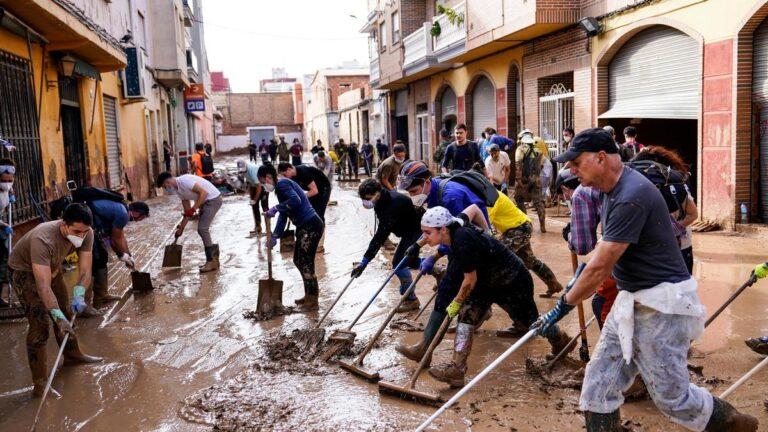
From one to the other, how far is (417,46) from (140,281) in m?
15.8

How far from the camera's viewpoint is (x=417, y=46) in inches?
858

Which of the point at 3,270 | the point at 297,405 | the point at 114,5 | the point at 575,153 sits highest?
the point at 114,5

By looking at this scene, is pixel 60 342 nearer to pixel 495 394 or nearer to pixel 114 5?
pixel 495 394

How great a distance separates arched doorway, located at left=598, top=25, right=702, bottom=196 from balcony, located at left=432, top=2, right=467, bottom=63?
576 cm

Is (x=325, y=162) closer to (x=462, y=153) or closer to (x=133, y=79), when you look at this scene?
(x=462, y=153)

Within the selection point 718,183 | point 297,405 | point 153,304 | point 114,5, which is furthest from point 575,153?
point 114,5

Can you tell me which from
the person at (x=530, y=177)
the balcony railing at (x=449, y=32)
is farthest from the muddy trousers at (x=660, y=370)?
the balcony railing at (x=449, y=32)

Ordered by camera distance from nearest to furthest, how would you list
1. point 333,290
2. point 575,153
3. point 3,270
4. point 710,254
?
point 575,153 → point 3,270 → point 333,290 → point 710,254

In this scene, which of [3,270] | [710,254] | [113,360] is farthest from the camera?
[710,254]

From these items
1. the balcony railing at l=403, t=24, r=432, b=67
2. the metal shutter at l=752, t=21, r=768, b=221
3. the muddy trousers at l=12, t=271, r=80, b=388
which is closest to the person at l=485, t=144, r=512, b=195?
the metal shutter at l=752, t=21, r=768, b=221

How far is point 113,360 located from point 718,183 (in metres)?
8.61

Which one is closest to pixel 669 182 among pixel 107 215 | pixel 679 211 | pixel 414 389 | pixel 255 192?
pixel 679 211

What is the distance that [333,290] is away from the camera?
7629mm

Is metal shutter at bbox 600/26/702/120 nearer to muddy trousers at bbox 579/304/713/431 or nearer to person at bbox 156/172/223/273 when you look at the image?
person at bbox 156/172/223/273
